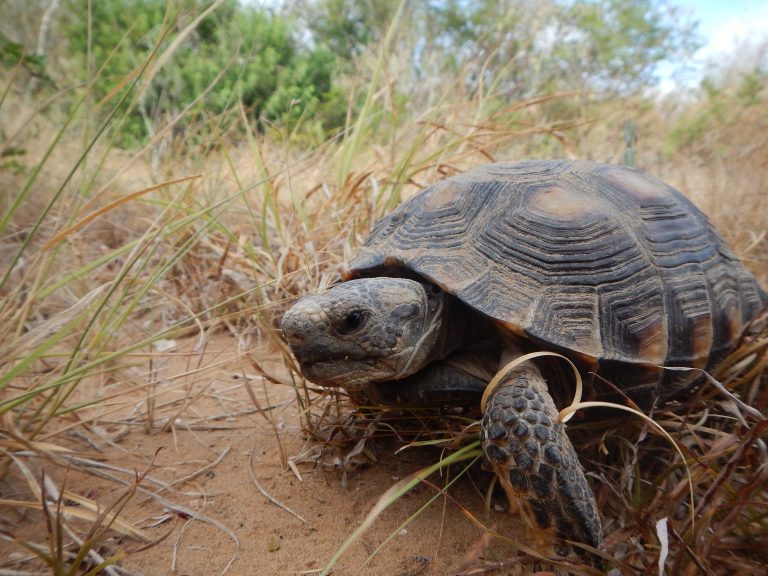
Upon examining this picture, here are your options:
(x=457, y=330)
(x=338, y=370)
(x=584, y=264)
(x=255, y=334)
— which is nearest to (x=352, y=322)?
(x=338, y=370)

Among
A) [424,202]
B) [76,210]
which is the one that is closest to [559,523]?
[424,202]

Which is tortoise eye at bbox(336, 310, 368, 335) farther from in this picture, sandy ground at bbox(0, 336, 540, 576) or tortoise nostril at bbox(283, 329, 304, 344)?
sandy ground at bbox(0, 336, 540, 576)

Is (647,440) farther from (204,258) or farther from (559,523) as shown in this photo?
(204,258)

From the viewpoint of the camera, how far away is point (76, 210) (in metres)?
1.51

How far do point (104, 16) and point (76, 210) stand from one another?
10720mm

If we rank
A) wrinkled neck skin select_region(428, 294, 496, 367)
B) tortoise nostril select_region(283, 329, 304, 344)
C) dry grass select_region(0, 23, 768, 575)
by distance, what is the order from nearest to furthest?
dry grass select_region(0, 23, 768, 575) < tortoise nostril select_region(283, 329, 304, 344) < wrinkled neck skin select_region(428, 294, 496, 367)

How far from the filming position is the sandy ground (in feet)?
4.13

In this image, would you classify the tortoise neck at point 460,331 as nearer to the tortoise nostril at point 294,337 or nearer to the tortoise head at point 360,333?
the tortoise head at point 360,333

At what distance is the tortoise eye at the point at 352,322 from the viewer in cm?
134

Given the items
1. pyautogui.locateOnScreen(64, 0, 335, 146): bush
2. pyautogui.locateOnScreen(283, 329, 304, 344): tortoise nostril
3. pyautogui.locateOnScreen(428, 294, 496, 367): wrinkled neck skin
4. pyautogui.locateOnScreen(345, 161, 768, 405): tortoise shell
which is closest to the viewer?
pyautogui.locateOnScreen(283, 329, 304, 344): tortoise nostril

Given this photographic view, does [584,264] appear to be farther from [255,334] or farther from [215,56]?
[215,56]

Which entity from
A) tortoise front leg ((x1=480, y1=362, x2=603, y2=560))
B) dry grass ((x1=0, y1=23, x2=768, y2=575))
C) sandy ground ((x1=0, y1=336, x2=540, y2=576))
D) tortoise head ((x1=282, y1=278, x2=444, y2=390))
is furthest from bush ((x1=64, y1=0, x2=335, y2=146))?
tortoise front leg ((x1=480, y1=362, x2=603, y2=560))

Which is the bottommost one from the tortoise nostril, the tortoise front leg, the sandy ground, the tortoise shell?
the sandy ground

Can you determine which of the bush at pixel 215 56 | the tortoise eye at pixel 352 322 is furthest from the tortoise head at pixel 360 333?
the bush at pixel 215 56
